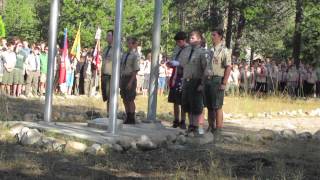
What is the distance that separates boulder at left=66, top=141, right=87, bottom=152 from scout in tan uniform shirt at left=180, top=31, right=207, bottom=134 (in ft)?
7.82

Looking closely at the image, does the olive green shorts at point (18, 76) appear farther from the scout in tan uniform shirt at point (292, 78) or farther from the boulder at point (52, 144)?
the scout in tan uniform shirt at point (292, 78)

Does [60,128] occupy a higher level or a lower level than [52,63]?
lower

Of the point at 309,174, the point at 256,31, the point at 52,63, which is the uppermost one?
the point at 256,31

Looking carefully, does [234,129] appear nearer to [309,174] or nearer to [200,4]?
[309,174]

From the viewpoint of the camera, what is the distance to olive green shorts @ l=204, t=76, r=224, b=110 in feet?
34.9

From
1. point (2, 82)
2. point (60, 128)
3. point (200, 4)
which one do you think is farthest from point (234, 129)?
point (200, 4)

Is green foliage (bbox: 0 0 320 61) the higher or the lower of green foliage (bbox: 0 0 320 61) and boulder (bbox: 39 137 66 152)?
the higher

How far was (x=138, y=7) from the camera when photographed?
5522 centimetres

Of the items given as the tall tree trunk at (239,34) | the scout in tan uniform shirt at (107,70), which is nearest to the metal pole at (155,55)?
the scout in tan uniform shirt at (107,70)

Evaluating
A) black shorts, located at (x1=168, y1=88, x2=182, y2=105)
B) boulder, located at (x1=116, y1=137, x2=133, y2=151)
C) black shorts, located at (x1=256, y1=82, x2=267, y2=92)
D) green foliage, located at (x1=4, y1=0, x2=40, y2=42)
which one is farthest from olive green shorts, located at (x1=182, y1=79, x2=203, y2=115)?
green foliage, located at (x1=4, y1=0, x2=40, y2=42)

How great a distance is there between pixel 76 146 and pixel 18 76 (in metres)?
10.7

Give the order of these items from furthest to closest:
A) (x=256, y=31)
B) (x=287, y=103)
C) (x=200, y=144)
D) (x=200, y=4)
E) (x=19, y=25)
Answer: (x=19, y=25) < (x=256, y=31) < (x=200, y=4) < (x=287, y=103) < (x=200, y=144)

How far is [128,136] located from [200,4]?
2887 cm

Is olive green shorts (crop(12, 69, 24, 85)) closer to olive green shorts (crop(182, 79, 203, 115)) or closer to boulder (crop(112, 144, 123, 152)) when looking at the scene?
olive green shorts (crop(182, 79, 203, 115))
